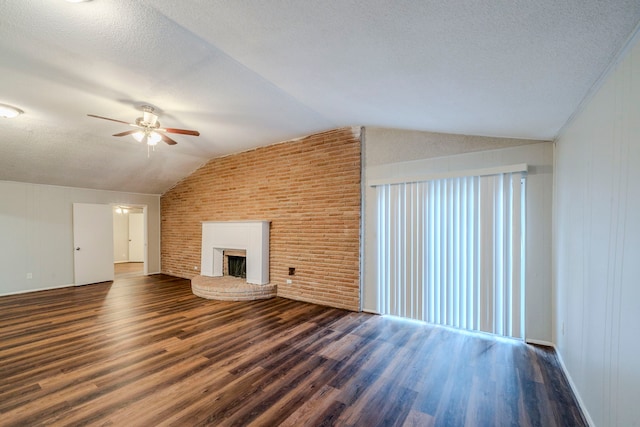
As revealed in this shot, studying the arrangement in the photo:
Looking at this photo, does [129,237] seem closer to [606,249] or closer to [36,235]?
[36,235]

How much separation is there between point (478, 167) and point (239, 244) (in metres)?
4.55

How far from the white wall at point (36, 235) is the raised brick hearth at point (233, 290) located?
3384 mm

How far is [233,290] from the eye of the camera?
4.90m

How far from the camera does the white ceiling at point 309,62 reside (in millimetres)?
1307

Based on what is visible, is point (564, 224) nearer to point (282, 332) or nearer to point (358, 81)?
point (358, 81)

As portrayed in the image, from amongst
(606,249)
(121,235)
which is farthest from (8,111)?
(121,235)

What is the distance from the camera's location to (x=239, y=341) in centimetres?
318

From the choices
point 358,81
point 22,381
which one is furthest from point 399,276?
point 22,381

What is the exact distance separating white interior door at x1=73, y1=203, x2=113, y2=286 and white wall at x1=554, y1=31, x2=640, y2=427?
8.68m

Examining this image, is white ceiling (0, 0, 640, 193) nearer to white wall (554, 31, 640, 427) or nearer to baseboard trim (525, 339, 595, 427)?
white wall (554, 31, 640, 427)

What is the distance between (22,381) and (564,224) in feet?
17.2

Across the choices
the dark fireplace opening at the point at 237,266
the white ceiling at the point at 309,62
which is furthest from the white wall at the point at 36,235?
the dark fireplace opening at the point at 237,266

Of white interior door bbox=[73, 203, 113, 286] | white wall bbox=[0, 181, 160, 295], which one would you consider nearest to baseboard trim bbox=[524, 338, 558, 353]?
white interior door bbox=[73, 203, 113, 286]

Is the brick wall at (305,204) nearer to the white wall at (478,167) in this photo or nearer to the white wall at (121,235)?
the white wall at (478,167)
